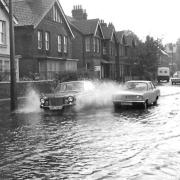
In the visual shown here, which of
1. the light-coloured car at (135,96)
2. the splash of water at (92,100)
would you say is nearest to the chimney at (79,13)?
the splash of water at (92,100)

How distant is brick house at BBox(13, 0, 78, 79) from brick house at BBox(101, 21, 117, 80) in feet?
50.8

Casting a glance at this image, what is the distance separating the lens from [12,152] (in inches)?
333

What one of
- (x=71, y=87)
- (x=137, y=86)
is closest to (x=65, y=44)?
(x=137, y=86)

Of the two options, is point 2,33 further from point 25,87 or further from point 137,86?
point 137,86

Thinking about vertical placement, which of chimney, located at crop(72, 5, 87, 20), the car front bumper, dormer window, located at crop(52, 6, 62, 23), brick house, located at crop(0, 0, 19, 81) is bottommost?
the car front bumper

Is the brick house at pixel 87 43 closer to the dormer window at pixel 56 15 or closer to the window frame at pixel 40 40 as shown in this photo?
the dormer window at pixel 56 15

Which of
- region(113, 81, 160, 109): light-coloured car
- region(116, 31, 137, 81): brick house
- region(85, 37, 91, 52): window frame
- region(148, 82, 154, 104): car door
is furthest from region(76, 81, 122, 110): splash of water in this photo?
region(116, 31, 137, 81): brick house

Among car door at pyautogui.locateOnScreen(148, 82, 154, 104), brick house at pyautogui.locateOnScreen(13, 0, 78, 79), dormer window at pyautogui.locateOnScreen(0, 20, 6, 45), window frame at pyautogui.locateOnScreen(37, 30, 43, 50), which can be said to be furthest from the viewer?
window frame at pyautogui.locateOnScreen(37, 30, 43, 50)

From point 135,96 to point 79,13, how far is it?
41.3 meters

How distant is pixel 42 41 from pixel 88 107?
2073 centimetres

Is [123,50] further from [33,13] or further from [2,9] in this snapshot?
[2,9]

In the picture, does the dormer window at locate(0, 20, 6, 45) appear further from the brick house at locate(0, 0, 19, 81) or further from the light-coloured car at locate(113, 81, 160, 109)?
the light-coloured car at locate(113, 81, 160, 109)

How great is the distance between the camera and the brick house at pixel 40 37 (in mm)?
36000

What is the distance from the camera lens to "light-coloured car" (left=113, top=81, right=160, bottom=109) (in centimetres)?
1752
